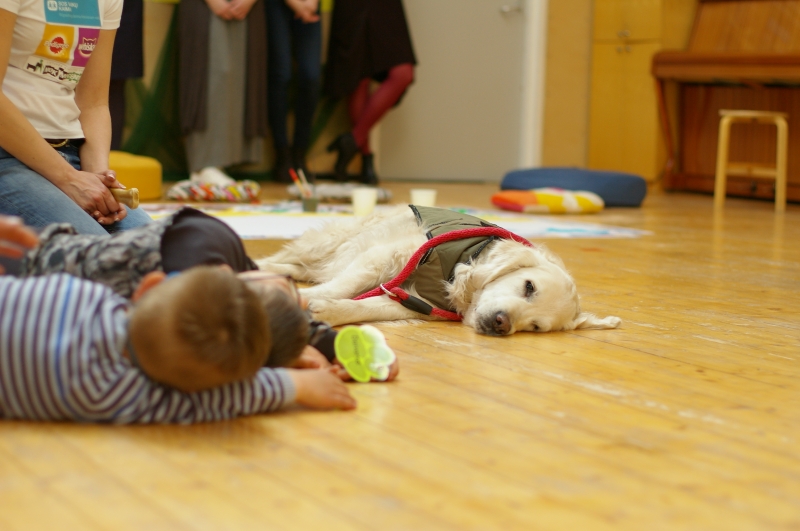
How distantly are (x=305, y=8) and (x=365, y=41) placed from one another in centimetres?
69

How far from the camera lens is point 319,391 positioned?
58.4 inches

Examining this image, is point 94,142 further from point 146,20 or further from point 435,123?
point 435,123

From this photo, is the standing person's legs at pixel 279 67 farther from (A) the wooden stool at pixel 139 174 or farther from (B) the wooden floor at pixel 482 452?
(B) the wooden floor at pixel 482 452

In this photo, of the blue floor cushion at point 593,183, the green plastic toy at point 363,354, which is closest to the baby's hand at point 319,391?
the green plastic toy at point 363,354

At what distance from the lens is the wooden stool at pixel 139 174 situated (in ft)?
16.1

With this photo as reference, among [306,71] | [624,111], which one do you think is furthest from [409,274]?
[624,111]

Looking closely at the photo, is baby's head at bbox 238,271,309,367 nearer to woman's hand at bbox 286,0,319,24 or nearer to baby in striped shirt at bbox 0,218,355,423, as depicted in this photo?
baby in striped shirt at bbox 0,218,355,423

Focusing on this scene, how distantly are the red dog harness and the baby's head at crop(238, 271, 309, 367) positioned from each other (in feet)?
2.56

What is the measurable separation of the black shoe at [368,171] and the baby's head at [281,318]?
5081mm

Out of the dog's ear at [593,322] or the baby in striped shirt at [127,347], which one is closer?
the baby in striped shirt at [127,347]

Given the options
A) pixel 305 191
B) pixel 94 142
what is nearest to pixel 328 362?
pixel 94 142

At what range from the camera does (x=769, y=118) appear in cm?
592

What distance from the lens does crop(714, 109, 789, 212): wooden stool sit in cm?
585

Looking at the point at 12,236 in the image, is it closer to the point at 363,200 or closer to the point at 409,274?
the point at 409,274
